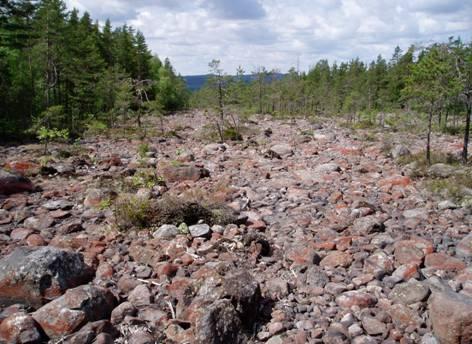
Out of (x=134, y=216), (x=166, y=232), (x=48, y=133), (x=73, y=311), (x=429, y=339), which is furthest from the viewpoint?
(x=48, y=133)

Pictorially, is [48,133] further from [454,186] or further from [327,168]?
[454,186]

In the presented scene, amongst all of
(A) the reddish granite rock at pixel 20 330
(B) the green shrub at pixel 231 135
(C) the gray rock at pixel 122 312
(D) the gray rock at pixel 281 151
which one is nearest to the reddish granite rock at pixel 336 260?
(C) the gray rock at pixel 122 312

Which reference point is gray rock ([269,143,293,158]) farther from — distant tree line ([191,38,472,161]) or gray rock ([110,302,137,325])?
gray rock ([110,302,137,325])

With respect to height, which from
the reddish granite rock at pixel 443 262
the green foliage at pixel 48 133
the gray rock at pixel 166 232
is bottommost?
the reddish granite rock at pixel 443 262

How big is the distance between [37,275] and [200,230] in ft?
8.67

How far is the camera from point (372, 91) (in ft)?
183

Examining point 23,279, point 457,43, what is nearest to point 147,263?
point 23,279

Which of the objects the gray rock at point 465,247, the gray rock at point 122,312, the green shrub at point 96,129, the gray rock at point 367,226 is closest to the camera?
the gray rock at point 122,312

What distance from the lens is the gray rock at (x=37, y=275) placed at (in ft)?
15.2

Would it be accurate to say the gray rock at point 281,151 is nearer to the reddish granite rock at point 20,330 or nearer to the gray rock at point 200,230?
the gray rock at point 200,230

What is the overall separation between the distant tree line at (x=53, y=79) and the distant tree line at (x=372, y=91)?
21.8 feet

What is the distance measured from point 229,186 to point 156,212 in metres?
3.38

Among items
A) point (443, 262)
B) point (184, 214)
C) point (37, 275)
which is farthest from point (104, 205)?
point (443, 262)

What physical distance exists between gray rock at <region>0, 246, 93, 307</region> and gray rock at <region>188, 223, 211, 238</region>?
77.8 inches
